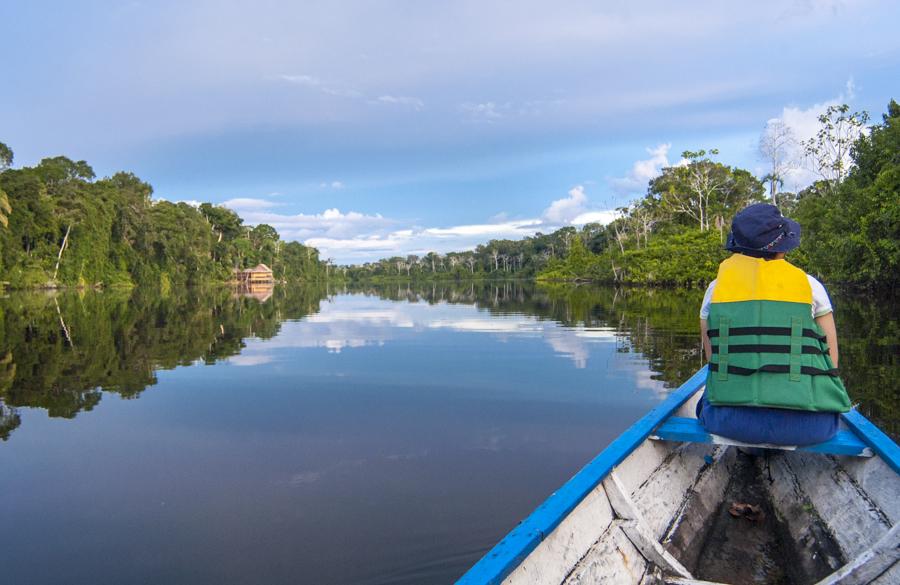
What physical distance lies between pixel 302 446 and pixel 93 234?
50.8m

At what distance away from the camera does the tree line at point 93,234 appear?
40.6 metres

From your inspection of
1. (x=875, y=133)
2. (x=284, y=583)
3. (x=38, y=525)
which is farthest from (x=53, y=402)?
(x=875, y=133)

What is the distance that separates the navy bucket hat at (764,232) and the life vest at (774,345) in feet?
0.19

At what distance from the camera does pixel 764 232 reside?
249cm

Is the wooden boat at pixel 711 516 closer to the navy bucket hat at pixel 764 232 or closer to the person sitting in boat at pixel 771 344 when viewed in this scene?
the person sitting in boat at pixel 771 344

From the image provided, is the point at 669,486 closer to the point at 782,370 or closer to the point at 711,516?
the point at 711,516

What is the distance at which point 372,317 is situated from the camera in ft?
64.3

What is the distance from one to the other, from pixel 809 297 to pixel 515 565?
1694mm

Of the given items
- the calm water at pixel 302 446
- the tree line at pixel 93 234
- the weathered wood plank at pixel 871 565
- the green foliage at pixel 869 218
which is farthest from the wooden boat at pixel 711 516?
the tree line at pixel 93 234

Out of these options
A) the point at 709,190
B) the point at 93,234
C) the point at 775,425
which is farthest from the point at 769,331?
the point at 93,234

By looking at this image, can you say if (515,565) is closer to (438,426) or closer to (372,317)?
(438,426)

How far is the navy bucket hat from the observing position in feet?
8.16

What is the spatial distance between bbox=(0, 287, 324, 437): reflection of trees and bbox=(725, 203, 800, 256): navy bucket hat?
630 centimetres

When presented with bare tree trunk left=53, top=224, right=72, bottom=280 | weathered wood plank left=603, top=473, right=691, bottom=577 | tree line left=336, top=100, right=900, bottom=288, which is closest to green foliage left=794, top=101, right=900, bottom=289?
tree line left=336, top=100, right=900, bottom=288
